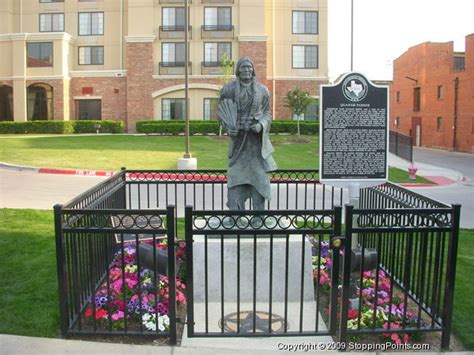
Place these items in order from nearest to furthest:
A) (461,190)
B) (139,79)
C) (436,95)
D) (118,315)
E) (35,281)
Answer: (118,315), (35,281), (461,190), (139,79), (436,95)

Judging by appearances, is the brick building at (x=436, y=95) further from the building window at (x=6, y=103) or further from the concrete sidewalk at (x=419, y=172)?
the building window at (x=6, y=103)

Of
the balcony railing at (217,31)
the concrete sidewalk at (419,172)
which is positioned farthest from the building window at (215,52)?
the concrete sidewalk at (419,172)

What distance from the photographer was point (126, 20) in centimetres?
4100

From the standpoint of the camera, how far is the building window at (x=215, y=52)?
39.9 metres

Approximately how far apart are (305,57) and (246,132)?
1437 inches

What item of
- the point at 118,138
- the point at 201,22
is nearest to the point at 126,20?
the point at 201,22

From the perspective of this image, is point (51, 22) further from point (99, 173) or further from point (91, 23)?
point (99, 173)

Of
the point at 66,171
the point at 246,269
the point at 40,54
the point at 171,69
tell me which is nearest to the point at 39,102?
the point at 40,54

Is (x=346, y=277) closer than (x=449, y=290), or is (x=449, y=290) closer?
(x=346, y=277)

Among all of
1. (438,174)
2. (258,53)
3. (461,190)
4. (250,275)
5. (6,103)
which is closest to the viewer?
(250,275)

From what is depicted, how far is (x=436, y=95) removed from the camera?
41.7 m

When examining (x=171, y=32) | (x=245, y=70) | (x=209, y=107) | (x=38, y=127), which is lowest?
(x=38, y=127)

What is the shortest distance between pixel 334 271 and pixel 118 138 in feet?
96.2

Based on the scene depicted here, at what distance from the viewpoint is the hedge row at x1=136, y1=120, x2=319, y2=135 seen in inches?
1388
